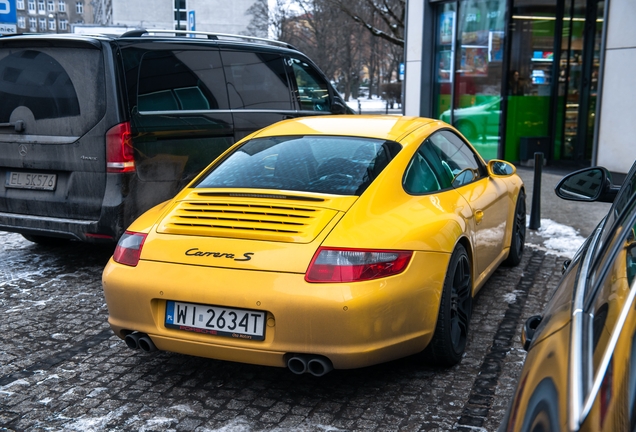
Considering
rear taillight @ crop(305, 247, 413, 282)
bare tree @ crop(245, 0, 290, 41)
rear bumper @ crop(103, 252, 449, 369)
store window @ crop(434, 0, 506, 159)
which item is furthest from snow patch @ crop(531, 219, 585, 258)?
bare tree @ crop(245, 0, 290, 41)

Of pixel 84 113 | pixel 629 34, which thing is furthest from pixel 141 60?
pixel 629 34

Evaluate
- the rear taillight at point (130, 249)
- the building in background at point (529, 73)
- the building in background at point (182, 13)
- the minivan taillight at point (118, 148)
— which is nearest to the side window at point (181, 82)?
the minivan taillight at point (118, 148)

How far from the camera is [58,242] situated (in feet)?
24.3

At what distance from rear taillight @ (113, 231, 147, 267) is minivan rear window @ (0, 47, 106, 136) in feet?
7.26

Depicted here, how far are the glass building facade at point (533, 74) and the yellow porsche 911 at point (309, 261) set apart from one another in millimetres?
9476

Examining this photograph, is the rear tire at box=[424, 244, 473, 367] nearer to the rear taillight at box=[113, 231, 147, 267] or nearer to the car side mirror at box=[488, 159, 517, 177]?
the car side mirror at box=[488, 159, 517, 177]

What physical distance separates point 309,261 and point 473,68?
452 inches

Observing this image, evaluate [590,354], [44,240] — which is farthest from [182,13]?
[590,354]

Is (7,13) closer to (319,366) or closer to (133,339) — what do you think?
(133,339)

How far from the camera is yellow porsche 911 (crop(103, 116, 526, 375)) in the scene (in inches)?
132

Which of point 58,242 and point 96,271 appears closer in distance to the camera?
point 96,271

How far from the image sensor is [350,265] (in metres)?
3.39

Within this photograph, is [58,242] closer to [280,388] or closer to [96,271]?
[96,271]

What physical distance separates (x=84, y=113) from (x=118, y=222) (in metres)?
0.92
